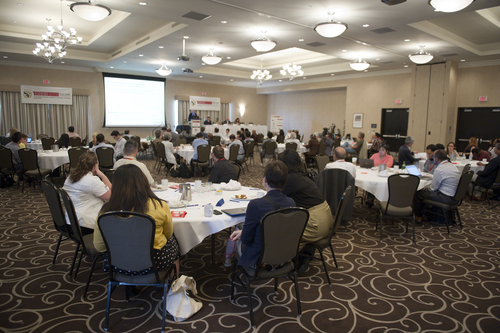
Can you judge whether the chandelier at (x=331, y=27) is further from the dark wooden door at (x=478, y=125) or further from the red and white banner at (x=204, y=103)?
the red and white banner at (x=204, y=103)

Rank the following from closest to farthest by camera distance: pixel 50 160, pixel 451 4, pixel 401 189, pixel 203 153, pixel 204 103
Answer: pixel 401 189 → pixel 451 4 → pixel 50 160 → pixel 203 153 → pixel 204 103

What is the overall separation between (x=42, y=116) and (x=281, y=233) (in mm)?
15029

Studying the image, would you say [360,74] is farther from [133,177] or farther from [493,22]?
[133,177]

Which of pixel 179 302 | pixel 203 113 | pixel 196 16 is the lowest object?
pixel 179 302

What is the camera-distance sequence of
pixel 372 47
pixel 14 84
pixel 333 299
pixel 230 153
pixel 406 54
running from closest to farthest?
1. pixel 333 299
2. pixel 230 153
3. pixel 372 47
4. pixel 406 54
5. pixel 14 84

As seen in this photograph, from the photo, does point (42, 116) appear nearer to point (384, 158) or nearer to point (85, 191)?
point (85, 191)

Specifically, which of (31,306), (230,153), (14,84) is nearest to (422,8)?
(230,153)

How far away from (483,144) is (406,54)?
5.07 m

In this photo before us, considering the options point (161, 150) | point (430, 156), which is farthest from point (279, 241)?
point (161, 150)

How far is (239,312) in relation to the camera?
281cm

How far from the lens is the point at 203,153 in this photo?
8.71 metres

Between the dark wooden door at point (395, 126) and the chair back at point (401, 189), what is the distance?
429 inches

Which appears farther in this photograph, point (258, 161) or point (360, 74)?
point (360, 74)

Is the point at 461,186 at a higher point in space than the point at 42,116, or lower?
lower
